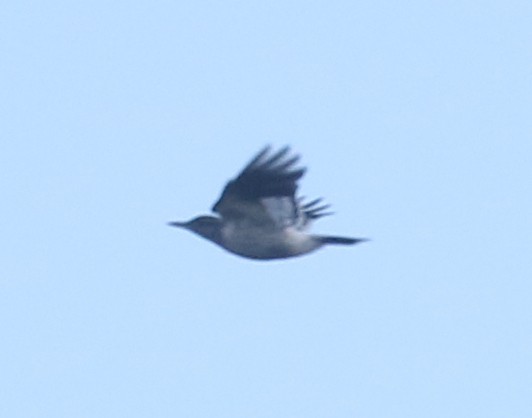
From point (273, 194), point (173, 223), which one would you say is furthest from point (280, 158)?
point (173, 223)

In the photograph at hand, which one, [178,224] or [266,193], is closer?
[266,193]

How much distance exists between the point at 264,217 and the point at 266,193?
0.51 metres

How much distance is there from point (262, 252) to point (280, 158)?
1.30 meters

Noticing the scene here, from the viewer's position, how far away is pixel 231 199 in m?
19.4

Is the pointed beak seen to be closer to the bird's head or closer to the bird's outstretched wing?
the bird's head

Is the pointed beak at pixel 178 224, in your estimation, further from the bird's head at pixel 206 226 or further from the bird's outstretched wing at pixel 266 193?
the bird's outstretched wing at pixel 266 193

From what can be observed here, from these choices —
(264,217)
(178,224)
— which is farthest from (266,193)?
(178,224)

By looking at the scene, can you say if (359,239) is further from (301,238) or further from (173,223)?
(173,223)

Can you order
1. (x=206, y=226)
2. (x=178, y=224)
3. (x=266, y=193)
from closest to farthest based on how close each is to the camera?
(x=266, y=193) < (x=206, y=226) < (x=178, y=224)

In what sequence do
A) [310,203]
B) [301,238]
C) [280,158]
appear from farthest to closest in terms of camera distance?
[310,203], [301,238], [280,158]

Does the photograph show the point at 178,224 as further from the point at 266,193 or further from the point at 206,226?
the point at 266,193

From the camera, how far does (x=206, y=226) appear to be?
2019 cm

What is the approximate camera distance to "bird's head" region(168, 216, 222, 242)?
2002cm

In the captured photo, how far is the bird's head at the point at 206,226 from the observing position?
2002 cm
